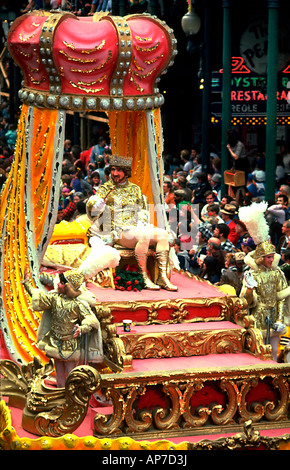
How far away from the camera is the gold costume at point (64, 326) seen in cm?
1123

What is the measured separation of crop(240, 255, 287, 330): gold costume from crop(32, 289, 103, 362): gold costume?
6.59 feet

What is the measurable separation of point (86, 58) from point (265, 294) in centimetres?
329

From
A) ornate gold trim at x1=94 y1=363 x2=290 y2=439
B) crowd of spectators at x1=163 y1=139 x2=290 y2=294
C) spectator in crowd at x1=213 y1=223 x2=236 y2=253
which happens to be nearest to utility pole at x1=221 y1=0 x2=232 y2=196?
crowd of spectators at x1=163 y1=139 x2=290 y2=294

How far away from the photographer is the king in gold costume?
12.9m

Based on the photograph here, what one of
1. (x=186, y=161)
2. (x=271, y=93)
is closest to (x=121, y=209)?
(x=271, y=93)

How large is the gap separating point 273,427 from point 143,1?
1599 centimetres

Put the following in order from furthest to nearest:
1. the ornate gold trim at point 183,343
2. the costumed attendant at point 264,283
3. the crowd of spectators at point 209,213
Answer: the crowd of spectators at point 209,213, the costumed attendant at point 264,283, the ornate gold trim at point 183,343

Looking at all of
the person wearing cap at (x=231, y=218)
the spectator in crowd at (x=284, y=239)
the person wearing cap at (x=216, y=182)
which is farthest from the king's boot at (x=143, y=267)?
the person wearing cap at (x=216, y=182)

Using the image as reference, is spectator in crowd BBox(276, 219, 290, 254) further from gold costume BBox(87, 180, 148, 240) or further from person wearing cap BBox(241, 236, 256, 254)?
gold costume BBox(87, 180, 148, 240)

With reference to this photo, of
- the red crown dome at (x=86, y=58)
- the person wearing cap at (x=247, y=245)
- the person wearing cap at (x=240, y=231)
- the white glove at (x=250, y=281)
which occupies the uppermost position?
the red crown dome at (x=86, y=58)

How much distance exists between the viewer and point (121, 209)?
13258 millimetres

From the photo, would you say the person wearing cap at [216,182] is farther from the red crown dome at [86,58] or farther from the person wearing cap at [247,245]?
the red crown dome at [86,58]

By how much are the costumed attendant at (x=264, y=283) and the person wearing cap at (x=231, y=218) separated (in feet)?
11.2

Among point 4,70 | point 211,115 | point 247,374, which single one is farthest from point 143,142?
point 4,70
